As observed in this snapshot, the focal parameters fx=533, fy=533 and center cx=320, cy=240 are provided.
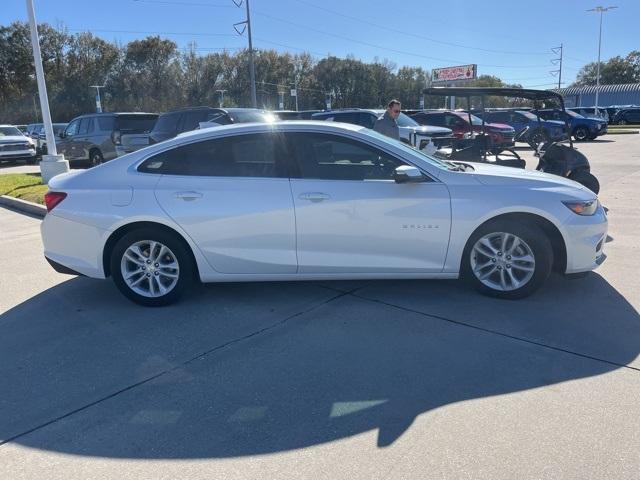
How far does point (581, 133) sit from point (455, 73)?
31.3m

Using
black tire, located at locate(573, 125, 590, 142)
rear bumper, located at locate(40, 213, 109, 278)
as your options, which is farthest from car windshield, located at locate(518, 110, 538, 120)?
rear bumper, located at locate(40, 213, 109, 278)

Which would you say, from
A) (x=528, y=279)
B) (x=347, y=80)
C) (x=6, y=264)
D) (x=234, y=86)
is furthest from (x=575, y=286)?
(x=347, y=80)

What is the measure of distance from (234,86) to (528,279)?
70958mm

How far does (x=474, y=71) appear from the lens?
5034cm

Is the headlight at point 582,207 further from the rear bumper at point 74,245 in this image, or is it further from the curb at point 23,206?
the curb at point 23,206

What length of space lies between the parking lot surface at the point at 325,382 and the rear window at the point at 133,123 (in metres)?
11.5

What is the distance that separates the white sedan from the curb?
542 centimetres

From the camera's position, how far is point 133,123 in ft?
52.9

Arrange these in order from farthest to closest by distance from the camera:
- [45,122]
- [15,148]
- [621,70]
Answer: [621,70]
[15,148]
[45,122]

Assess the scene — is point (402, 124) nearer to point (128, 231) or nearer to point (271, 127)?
point (271, 127)

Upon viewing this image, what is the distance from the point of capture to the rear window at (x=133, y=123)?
16.0m

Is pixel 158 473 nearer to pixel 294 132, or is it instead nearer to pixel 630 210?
pixel 294 132

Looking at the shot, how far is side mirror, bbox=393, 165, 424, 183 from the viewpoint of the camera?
447 cm

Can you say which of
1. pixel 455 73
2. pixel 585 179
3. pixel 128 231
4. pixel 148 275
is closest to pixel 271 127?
pixel 128 231
